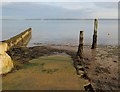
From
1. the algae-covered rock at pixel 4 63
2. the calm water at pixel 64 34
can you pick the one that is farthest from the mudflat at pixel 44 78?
the calm water at pixel 64 34

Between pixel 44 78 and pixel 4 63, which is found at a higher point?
pixel 4 63

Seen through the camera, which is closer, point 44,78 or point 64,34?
point 44,78

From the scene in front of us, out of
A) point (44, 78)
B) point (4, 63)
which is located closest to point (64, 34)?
point (4, 63)

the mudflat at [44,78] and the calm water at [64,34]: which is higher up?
the calm water at [64,34]

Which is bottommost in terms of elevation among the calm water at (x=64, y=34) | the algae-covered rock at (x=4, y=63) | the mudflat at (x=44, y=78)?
the mudflat at (x=44, y=78)

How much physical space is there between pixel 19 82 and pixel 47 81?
1327mm

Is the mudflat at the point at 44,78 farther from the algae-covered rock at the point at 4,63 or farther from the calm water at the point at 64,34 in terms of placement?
the calm water at the point at 64,34

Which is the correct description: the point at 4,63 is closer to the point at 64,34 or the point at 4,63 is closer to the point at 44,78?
the point at 44,78

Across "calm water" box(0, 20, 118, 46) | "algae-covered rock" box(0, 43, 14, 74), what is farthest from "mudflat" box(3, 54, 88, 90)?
"calm water" box(0, 20, 118, 46)

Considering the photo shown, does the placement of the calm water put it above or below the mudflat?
above

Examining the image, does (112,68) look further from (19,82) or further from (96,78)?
(19,82)

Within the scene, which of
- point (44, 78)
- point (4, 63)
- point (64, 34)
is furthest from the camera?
point (64, 34)

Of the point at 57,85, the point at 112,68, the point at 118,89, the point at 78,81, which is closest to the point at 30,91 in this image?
the point at 57,85

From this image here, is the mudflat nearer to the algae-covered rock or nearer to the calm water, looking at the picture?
the algae-covered rock
